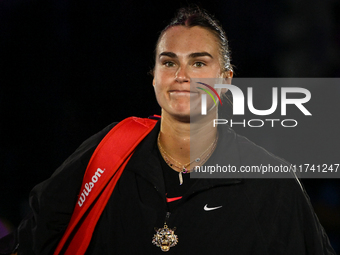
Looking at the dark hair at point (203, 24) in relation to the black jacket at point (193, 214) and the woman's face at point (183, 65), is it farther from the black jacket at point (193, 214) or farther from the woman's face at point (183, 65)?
the black jacket at point (193, 214)

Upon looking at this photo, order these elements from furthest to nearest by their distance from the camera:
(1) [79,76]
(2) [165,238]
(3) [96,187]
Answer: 1. (1) [79,76]
2. (3) [96,187]
3. (2) [165,238]

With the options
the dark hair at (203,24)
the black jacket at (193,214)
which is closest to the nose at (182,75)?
the dark hair at (203,24)

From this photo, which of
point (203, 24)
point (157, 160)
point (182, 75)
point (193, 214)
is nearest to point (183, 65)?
point (182, 75)

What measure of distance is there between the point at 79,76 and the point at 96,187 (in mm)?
962

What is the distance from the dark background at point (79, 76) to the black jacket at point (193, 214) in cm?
70

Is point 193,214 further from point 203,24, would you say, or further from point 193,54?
point 203,24

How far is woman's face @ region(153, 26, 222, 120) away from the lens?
137 centimetres

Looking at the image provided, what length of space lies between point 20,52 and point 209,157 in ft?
4.63

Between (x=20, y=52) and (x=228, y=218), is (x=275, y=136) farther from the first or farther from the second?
(x=20, y=52)

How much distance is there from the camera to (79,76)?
214cm

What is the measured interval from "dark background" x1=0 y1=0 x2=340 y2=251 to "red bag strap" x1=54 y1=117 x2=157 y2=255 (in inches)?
25.9

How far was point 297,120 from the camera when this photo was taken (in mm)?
2033

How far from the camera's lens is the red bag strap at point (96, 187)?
1.38 meters

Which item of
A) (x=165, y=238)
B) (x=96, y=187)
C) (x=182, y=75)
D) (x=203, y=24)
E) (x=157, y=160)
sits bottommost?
(x=165, y=238)
